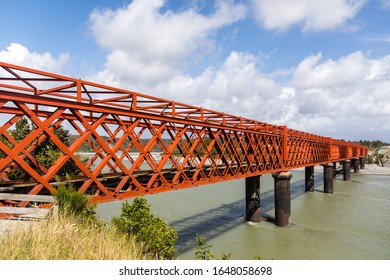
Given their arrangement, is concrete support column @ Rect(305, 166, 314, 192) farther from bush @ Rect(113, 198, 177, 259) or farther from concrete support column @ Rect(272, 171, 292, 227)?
bush @ Rect(113, 198, 177, 259)

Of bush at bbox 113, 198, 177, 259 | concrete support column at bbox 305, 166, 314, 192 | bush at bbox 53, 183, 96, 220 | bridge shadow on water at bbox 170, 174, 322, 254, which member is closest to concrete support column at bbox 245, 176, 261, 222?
bridge shadow on water at bbox 170, 174, 322, 254

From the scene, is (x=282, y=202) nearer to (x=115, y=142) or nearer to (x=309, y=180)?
(x=115, y=142)

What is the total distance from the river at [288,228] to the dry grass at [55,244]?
37.0 ft

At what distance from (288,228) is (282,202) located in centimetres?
226

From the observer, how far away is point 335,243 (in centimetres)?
2198

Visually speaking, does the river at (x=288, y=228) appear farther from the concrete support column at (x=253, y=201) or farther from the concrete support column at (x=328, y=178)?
the concrete support column at (x=328, y=178)

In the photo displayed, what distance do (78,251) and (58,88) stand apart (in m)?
6.72

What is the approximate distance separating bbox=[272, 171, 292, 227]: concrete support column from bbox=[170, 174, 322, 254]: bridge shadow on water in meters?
2.29

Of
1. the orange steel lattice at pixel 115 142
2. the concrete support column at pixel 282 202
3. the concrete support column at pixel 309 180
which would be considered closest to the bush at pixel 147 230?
the orange steel lattice at pixel 115 142

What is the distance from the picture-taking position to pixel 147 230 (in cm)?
1310

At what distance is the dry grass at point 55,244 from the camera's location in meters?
6.82

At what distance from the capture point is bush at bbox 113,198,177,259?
42.4ft
